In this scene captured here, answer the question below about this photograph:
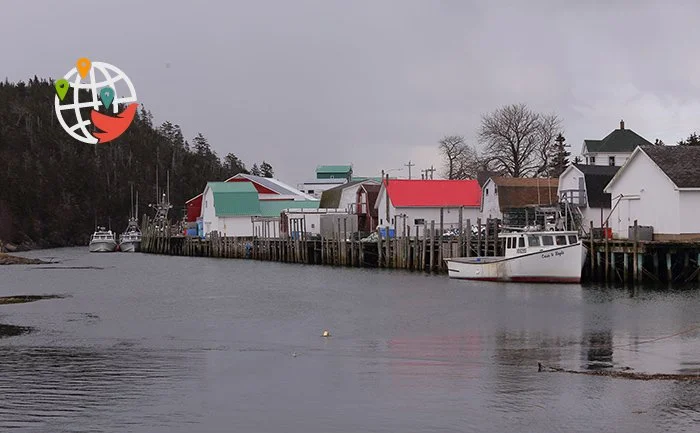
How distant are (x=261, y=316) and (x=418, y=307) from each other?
251 inches

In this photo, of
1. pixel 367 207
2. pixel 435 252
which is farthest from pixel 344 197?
pixel 435 252

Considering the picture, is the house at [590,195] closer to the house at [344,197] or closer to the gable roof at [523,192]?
the gable roof at [523,192]

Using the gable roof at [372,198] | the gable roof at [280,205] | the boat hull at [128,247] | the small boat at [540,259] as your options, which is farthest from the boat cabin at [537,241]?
the boat hull at [128,247]

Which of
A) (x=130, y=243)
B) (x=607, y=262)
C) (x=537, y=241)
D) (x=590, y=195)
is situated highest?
(x=590, y=195)

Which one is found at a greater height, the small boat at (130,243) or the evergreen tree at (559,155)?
the evergreen tree at (559,155)

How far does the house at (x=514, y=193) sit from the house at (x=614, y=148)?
19.7 m

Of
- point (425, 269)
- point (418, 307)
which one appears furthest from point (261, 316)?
point (425, 269)

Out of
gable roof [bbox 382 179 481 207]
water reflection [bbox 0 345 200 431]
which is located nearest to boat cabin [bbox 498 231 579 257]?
water reflection [bbox 0 345 200 431]

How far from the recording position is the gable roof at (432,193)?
74.8m

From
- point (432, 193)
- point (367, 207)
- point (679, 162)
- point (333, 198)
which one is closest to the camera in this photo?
point (679, 162)

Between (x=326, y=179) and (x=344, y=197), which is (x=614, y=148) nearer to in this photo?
(x=344, y=197)

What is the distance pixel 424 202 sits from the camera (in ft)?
246

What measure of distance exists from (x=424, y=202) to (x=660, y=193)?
30049mm

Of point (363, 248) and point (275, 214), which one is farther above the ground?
point (275, 214)
